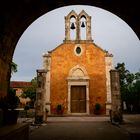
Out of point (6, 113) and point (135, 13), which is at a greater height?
point (135, 13)

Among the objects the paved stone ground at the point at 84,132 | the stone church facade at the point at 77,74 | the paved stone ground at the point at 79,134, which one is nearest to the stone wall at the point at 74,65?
the stone church facade at the point at 77,74

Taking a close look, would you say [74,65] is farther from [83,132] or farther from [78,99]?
[83,132]

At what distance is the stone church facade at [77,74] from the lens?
23969 millimetres

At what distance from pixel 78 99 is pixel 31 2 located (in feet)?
61.4

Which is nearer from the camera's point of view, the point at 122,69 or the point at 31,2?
the point at 31,2

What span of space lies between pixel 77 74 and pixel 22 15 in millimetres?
18606

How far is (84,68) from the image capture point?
81.7 ft

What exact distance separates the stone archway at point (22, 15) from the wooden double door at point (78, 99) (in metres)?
17.6

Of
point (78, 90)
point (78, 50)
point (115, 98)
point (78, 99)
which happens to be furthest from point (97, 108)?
point (115, 98)

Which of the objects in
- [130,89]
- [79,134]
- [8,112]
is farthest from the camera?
[130,89]

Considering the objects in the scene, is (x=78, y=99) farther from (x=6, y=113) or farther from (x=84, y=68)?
(x=6, y=113)

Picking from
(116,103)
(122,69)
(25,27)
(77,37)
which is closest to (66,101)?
(77,37)

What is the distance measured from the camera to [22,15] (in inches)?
251

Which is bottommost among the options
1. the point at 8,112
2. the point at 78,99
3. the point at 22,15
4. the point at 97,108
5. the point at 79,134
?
the point at 79,134
